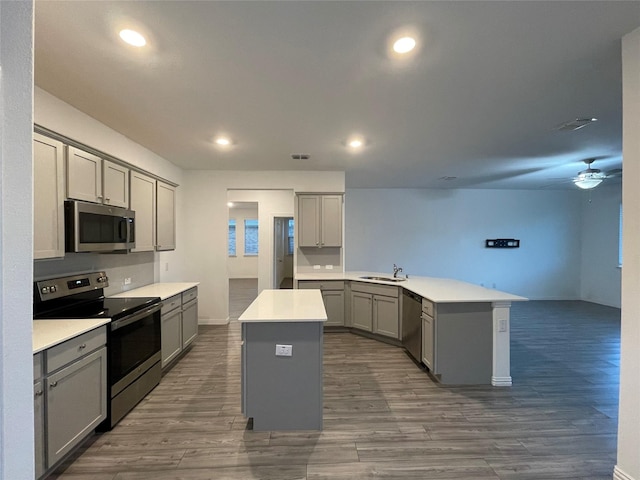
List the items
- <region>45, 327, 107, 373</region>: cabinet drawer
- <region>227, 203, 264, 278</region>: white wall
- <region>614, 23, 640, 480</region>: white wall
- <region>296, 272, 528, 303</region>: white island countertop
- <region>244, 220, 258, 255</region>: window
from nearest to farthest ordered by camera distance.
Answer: <region>614, 23, 640, 480</region>: white wall < <region>45, 327, 107, 373</region>: cabinet drawer < <region>296, 272, 528, 303</region>: white island countertop < <region>227, 203, 264, 278</region>: white wall < <region>244, 220, 258, 255</region>: window

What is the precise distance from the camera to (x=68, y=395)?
1891 millimetres

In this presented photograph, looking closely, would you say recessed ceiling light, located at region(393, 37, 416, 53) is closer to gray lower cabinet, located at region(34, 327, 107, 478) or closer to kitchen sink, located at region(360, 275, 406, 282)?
gray lower cabinet, located at region(34, 327, 107, 478)

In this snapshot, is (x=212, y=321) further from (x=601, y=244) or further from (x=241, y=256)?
(x=601, y=244)

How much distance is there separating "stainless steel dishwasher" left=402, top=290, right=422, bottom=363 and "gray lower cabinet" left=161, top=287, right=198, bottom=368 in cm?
285

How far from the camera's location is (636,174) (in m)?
1.64

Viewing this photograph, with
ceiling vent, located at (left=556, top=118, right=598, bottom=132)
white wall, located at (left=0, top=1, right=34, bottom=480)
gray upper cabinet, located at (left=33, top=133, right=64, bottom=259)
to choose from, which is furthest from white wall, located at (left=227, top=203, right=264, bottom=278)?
white wall, located at (left=0, top=1, right=34, bottom=480)

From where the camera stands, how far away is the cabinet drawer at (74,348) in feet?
5.75

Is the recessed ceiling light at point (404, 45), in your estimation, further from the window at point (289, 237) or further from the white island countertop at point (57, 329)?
the window at point (289, 237)

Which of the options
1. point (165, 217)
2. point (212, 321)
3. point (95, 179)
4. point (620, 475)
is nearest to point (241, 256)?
point (212, 321)

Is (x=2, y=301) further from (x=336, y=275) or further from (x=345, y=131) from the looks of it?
(x=336, y=275)

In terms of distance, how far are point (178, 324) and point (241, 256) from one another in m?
8.11

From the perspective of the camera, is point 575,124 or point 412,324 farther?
point 412,324

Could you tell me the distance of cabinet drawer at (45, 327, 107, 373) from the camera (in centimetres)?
175

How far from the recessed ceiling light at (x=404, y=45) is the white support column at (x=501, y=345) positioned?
2519 mm
